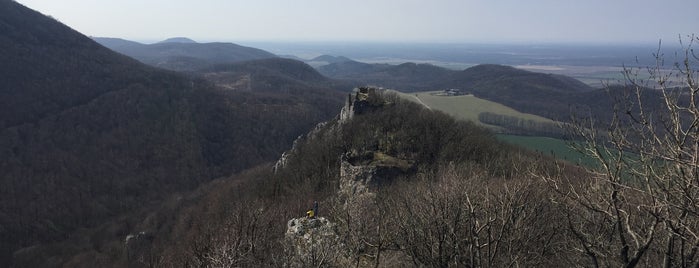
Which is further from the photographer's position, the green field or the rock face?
the green field

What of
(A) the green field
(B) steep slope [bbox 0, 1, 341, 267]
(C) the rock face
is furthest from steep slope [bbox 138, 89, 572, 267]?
(A) the green field

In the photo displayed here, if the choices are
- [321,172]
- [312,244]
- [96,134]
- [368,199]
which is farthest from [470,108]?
[312,244]

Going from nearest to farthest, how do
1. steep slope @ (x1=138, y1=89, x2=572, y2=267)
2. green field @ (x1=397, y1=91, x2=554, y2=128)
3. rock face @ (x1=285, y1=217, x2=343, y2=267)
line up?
steep slope @ (x1=138, y1=89, x2=572, y2=267)
rock face @ (x1=285, y1=217, x2=343, y2=267)
green field @ (x1=397, y1=91, x2=554, y2=128)

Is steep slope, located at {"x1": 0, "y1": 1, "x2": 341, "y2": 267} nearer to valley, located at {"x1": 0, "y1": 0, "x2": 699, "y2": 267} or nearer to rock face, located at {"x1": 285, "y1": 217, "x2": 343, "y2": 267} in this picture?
valley, located at {"x1": 0, "y1": 0, "x2": 699, "y2": 267}

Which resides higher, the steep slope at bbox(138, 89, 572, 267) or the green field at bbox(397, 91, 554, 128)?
the steep slope at bbox(138, 89, 572, 267)

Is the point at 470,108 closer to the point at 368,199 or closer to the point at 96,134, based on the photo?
the point at 96,134

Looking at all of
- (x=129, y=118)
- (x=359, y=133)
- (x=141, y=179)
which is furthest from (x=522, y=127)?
(x=129, y=118)
